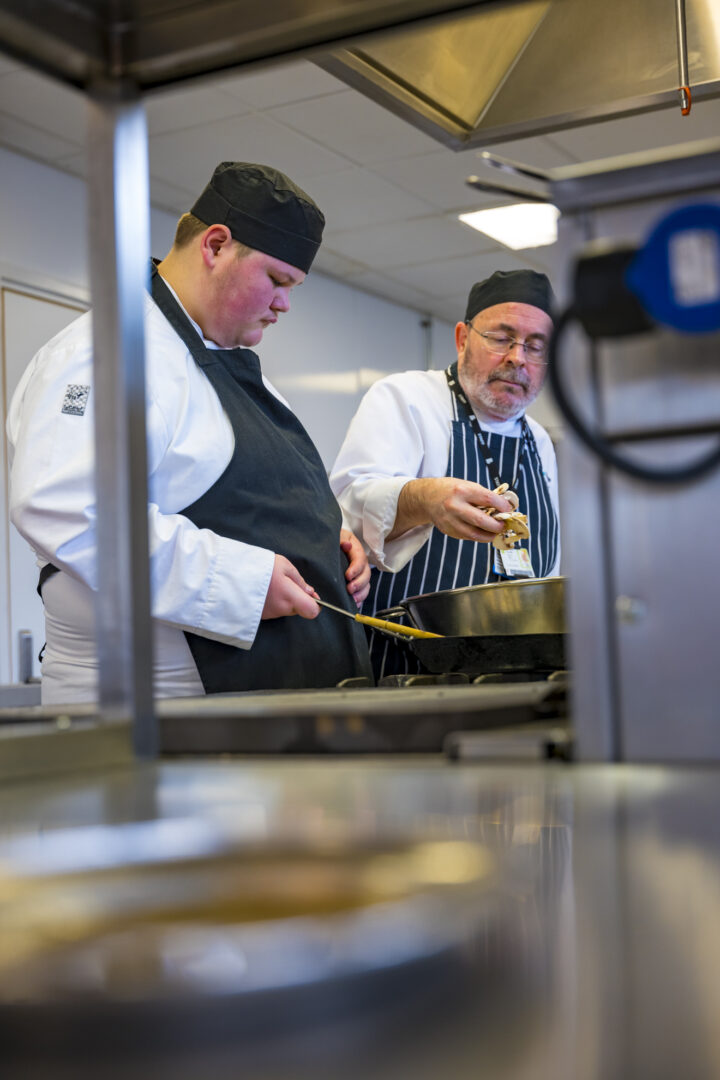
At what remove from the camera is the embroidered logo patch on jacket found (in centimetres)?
128

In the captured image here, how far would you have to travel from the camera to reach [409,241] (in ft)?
14.3

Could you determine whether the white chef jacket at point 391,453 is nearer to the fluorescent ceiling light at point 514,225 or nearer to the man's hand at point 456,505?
the man's hand at point 456,505

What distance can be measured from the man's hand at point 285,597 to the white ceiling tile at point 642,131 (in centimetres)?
242

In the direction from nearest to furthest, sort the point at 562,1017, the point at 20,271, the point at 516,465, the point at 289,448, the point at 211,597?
the point at 562,1017 → the point at 211,597 → the point at 289,448 → the point at 516,465 → the point at 20,271

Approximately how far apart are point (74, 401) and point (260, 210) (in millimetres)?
465

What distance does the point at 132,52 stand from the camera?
59 cm

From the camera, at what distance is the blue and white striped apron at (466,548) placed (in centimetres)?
193

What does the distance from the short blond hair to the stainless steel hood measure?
1.24 ft

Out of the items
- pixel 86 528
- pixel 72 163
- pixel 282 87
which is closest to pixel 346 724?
pixel 86 528

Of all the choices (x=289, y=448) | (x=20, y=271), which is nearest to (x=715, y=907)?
(x=289, y=448)

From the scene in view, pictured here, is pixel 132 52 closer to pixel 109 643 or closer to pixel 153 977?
pixel 109 643

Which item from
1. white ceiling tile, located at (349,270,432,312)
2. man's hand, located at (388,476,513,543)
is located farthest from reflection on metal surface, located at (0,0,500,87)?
white ceiling tile, located at (349,270,432,312)

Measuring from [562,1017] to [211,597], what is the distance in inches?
42.5

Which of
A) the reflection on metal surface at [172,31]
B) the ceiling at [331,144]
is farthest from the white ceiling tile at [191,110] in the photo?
the reflection on metal surface at [172,31]
